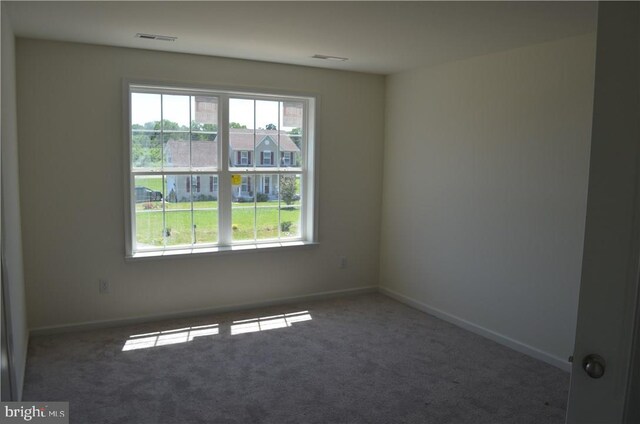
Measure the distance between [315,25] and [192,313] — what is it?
2834 mm

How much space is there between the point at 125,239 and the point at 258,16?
2.30m

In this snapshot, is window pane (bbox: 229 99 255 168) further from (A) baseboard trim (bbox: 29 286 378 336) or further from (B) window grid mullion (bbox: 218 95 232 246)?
(A) baseboard trim (bbox: 29 286 378 336)

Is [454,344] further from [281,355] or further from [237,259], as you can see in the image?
[237,259]

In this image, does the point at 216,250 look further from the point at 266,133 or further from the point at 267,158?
the point at 266,133

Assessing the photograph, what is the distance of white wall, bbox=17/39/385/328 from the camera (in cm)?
396

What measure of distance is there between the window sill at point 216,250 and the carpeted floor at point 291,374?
0.60m

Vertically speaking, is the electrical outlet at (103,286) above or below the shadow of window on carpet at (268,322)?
above

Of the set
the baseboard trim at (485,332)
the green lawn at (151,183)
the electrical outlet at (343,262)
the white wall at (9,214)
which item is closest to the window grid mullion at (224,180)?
the green lawn at (151,183)

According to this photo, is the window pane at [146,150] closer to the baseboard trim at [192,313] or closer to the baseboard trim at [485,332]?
the baseboard trim at [192,313]

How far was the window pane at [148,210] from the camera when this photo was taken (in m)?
4.45

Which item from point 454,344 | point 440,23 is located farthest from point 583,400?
point 454,344

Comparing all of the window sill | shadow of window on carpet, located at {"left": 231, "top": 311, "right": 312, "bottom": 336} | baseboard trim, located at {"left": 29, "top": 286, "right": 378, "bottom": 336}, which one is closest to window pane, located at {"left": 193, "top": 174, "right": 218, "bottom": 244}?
the window sill

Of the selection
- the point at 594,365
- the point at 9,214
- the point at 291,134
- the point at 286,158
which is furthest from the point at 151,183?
the point at 594,365

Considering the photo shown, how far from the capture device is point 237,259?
4844 mm
